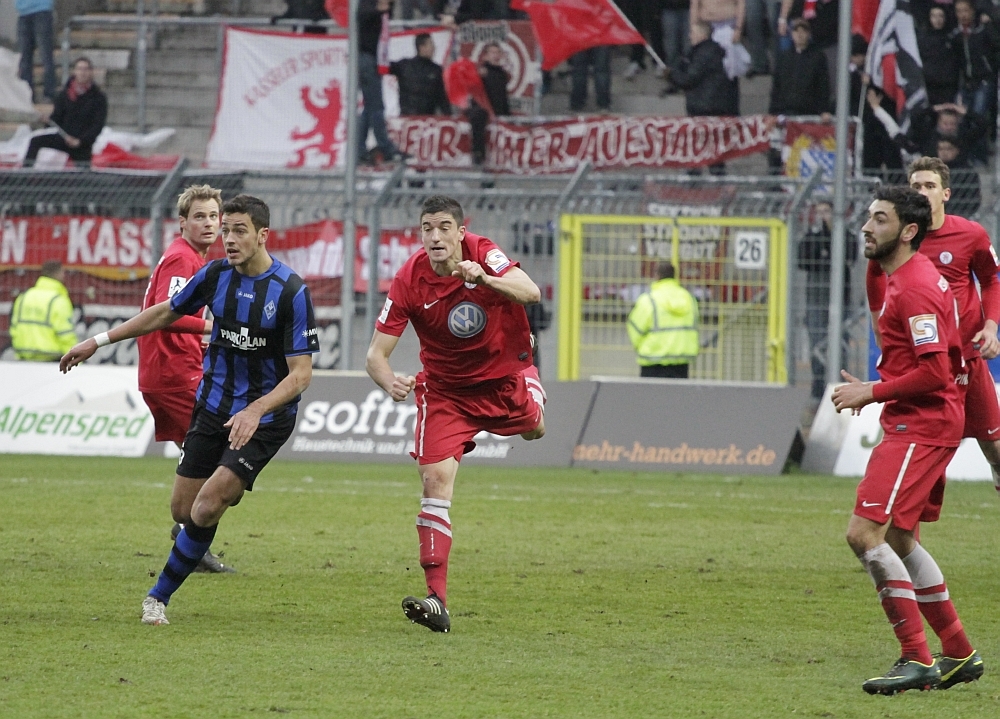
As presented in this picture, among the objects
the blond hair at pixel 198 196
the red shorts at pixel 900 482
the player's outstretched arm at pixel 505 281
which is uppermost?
the blond hair at pixel 198 196

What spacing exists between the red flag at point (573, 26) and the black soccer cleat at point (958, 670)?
15.8m

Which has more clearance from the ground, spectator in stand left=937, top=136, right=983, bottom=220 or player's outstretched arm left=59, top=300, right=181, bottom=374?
player's outstretched arm left=59, top=300, right=181, bottom=374

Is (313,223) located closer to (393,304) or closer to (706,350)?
(706,350)

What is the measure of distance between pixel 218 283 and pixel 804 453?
30.3 ft

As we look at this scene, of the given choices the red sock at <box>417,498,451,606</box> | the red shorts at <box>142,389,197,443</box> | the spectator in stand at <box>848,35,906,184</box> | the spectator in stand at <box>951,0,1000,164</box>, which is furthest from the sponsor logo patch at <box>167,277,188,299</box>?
the spectator in stand at <box>951,0,1000,164</box>

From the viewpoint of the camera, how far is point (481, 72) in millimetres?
21375

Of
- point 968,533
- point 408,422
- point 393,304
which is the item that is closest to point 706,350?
point 408,422

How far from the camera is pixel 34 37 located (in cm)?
2269

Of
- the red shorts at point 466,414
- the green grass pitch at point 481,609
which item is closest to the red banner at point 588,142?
the green grass pitch at point 481,609

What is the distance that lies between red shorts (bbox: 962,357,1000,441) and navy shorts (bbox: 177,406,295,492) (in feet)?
11.8

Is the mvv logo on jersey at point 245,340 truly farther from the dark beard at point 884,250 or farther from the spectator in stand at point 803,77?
the spectator in stand at point 803,77

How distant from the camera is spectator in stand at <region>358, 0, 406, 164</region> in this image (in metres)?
20.7

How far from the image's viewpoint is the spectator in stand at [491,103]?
21203mm

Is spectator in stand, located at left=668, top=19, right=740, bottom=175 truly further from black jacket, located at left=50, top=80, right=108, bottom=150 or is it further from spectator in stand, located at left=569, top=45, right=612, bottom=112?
black jacket, located at left=50, top=80, right=108, bottom=150
